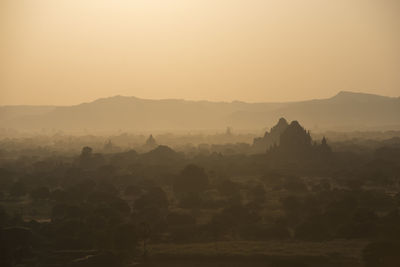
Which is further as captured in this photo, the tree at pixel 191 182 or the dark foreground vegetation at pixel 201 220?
the tree at pixel 191 182

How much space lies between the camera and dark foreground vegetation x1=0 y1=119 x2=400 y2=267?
139 ft

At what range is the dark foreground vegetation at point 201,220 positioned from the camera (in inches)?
1662

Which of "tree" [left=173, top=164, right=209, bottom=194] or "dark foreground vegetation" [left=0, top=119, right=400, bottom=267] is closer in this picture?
"dark foreground vegetation" [left=0, top=119, right=400, bottom=267]

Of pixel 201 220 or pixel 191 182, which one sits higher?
pixel 191 182

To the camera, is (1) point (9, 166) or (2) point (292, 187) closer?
(2) point (292, 187)

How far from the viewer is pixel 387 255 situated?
127 ft

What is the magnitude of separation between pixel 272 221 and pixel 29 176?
4273 cm

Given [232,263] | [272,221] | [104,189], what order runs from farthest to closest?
[104,189] < [272,221] < [232,263]

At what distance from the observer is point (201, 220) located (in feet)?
182

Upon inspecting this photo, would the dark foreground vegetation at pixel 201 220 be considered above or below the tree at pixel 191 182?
below

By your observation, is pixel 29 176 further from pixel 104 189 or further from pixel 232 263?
pixel 232 263

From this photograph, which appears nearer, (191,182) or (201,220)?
(201,220)

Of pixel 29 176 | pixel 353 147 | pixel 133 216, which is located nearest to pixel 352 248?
pixel 133 216

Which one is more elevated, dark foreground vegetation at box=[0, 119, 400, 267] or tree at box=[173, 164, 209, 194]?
tree at box=[173, 164, 209, 194]
